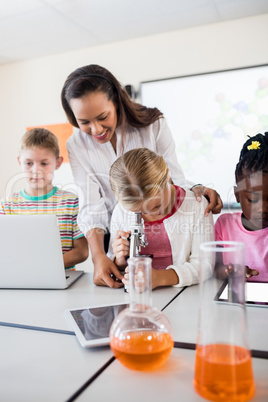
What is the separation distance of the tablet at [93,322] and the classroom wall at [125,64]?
293 cm

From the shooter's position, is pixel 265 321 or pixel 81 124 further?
pixel 81 124

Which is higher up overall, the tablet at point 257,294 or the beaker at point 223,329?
the beaker at point 223,329

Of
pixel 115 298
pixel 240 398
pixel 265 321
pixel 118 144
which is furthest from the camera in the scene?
pixel 118 144

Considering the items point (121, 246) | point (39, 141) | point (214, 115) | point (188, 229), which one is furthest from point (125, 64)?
point (121, 246)

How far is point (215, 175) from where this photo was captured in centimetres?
350

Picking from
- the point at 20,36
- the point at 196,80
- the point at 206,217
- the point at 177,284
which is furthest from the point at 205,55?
the point at 177,284

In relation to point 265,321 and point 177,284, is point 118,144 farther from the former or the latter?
point 265,321

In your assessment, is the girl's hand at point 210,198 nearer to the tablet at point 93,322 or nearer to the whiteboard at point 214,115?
the tablet at point 93,322

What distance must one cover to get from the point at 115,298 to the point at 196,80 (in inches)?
110

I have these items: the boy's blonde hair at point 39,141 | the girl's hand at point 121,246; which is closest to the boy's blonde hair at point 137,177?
the girl's hand at point 121,246

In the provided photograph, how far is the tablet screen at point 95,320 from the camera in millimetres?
835

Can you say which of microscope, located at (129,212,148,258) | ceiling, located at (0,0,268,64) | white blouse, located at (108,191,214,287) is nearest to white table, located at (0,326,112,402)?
microscope, located at (129,212,148,258)

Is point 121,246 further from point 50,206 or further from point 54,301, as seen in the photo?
point 50,206

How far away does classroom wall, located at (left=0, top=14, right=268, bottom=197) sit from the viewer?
3334 millimetres
